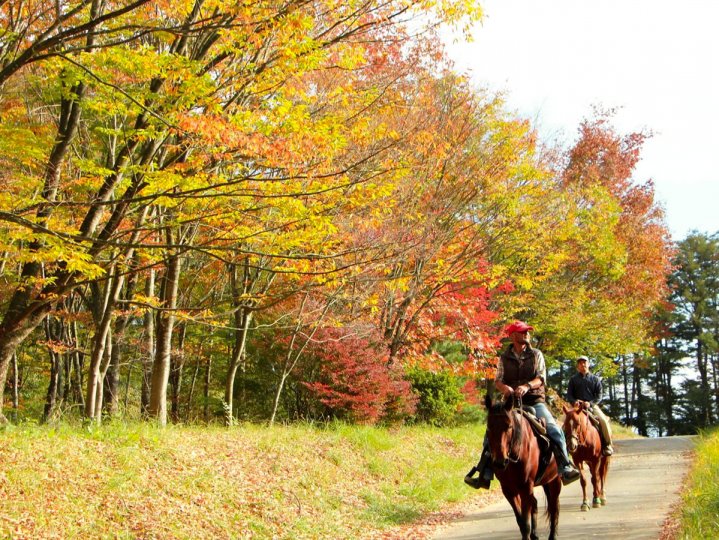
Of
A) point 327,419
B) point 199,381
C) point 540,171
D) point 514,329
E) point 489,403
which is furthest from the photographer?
point 199,381

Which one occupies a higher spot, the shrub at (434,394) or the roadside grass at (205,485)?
the shrub at (434,394)

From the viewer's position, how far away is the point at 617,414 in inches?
2238

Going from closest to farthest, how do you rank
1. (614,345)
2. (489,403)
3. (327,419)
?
(489,403) → (327,419) → (614,345)

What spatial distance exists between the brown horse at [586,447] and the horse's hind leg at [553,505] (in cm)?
217

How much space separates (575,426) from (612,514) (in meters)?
1.45

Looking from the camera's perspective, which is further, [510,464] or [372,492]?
[372,492]

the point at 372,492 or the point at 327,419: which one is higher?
the point at 327,419

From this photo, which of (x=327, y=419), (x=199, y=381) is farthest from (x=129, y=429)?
(x=199, y=381)

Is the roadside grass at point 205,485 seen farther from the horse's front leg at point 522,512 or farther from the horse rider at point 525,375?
the horse rider at point 525,375

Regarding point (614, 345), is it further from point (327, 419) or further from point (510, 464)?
point (510, 464)

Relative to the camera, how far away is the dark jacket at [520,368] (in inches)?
334

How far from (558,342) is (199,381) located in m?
17.4

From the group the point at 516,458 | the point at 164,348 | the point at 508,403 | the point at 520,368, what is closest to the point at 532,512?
the point at 516,458

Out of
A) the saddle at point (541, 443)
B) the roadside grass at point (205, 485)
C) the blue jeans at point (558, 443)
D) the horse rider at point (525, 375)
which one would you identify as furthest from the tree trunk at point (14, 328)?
the blue jeans at point (558, 443)
